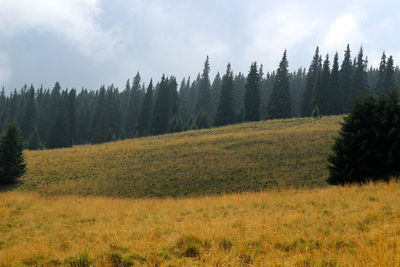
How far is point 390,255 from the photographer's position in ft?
13.9

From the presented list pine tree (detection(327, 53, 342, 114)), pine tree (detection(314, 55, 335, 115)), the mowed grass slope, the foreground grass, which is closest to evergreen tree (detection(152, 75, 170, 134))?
the mowed grass slope

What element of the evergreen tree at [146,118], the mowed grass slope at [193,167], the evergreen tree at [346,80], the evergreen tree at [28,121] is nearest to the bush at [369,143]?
the mowed grass slope at [193,167]

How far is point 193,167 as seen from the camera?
79.7ft

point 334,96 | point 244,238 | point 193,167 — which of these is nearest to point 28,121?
point 193,167

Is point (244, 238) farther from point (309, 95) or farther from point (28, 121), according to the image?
point (28, 121)

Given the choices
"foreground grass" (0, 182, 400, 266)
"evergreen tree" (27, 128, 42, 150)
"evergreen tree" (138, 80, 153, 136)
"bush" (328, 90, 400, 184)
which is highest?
"evergreen tree" (138, 80, 153, 136)

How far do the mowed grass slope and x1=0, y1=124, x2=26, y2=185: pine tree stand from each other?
4.22 ft

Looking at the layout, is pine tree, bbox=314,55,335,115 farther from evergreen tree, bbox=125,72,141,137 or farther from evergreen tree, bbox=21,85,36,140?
evergreen tree, bbox=21,85,36,140

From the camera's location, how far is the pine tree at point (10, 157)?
22859 millimetres

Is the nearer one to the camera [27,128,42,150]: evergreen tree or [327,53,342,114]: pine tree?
[327,53,342,114]: pine tree

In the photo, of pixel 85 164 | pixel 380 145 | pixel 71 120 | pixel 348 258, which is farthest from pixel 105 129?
pixel 348 258

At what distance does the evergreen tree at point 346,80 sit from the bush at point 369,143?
50.3 metres

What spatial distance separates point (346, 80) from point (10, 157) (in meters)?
70.8

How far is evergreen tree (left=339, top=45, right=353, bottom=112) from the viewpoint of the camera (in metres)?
59.7
